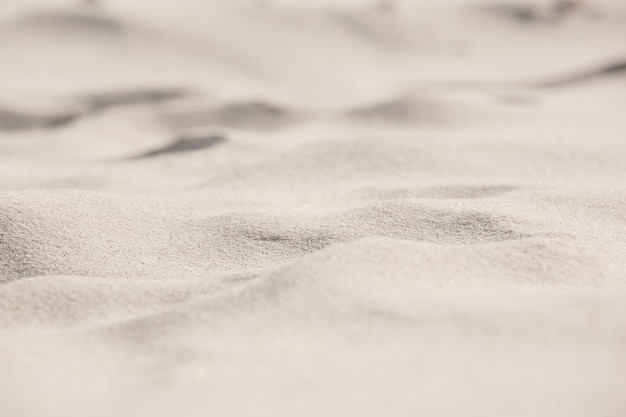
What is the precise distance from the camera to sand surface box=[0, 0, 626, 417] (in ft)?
3.44

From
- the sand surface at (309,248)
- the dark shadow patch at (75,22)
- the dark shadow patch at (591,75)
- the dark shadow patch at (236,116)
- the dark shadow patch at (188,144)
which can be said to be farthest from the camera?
the dark shadow patch at (75,22)

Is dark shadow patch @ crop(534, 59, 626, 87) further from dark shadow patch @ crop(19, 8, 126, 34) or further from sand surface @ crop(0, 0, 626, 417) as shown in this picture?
dark shadow patch @ crop(19, 8, 126, 34)

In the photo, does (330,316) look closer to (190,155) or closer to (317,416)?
(317,416)

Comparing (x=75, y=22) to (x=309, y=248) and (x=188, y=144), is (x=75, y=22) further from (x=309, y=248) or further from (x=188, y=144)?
(x=309, y=248)

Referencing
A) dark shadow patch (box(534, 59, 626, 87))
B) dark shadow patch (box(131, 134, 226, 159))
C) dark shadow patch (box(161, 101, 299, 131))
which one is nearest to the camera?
dark shadow patch (box(131, 134, 226, 159))

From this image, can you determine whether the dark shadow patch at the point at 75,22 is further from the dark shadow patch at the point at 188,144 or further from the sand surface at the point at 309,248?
the dark shadow patch at the point at 188,144

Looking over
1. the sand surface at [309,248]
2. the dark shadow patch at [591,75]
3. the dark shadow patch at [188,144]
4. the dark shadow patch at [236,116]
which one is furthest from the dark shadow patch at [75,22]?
the dark shadow patch at [591,75]

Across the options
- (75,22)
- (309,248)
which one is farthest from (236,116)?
(309,248)

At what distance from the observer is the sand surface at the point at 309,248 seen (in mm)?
1048

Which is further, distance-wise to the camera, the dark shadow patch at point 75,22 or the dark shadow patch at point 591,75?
the dark shadow patch at point 75,22

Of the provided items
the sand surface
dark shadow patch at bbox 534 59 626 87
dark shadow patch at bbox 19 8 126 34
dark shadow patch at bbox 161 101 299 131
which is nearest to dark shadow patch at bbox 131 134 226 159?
the sand surface

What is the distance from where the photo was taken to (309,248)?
5.34ft

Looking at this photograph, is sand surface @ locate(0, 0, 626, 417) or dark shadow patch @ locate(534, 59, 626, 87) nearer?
sand surface @ locate(0, 0, 626, 417)

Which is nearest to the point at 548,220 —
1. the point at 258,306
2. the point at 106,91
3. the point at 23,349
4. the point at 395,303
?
the point at 395,303
